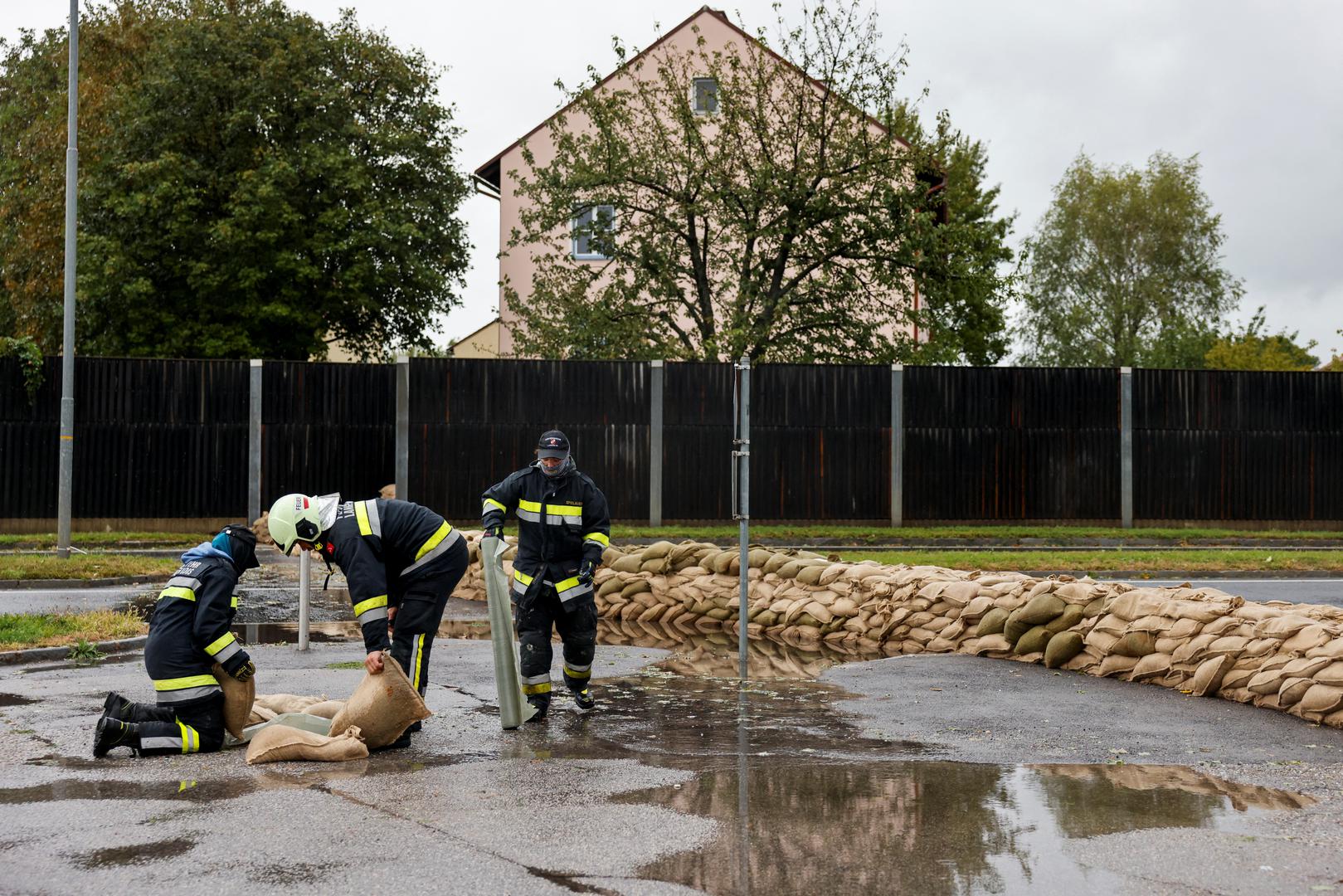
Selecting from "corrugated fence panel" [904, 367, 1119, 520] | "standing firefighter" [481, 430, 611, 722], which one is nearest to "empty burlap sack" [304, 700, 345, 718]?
"standing firefighter" [481, 430, 611, 722]

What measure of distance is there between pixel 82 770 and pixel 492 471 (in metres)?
16.4

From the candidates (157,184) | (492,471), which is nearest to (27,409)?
(492,471)

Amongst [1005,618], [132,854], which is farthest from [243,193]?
[132,854]

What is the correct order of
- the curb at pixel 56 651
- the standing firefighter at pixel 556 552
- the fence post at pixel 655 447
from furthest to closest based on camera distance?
the fence post at pixel 655 447 → the curb at pixel 56 651 → the standing firefighter at pixel 556 552

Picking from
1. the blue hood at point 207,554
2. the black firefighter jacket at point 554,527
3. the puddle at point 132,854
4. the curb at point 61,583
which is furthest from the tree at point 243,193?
the puddle at point 132,854

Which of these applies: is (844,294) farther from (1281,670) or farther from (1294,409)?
(1281,670)

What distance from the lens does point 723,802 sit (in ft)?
19.3

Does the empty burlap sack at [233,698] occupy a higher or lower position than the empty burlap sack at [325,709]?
higher

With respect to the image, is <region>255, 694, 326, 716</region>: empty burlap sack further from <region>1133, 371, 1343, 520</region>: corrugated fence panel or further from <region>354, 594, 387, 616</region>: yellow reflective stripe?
<region>1133, 371, 1343, 520</region>: corrugated fence panel

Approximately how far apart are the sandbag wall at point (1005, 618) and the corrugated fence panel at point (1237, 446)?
44.3 feet

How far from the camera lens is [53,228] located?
35281 mm

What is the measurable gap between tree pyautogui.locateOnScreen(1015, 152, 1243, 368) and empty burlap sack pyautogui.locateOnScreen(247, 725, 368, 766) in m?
53.2

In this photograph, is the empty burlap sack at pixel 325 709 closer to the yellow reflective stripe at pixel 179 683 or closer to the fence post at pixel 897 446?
the yellow reflective stripe at pixel 179 683

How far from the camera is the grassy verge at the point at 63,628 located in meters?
10.5
